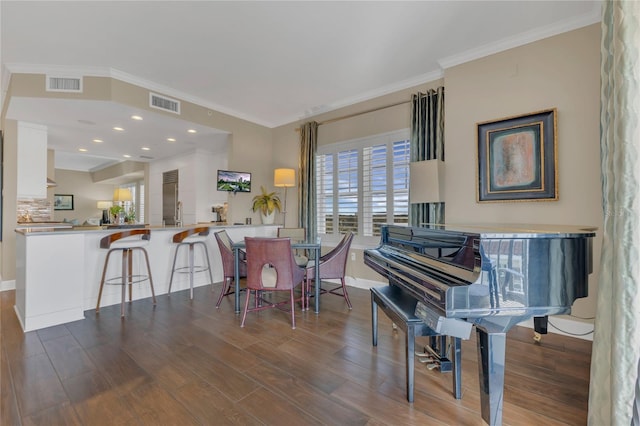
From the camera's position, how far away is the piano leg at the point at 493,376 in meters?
1.28

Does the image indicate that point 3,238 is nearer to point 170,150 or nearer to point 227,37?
point 170,150

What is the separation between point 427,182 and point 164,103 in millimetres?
3760

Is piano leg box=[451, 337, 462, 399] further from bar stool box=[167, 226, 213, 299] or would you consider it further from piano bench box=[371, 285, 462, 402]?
bar stool box=[167, 226, 213, 299]

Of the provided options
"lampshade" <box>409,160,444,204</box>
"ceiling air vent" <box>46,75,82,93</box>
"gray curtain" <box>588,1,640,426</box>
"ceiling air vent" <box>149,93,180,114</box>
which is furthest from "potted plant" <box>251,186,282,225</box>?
"gray curtain" <box>588,1,640,426</box>

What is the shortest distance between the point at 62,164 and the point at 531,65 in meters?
12.3

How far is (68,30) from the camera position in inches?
104

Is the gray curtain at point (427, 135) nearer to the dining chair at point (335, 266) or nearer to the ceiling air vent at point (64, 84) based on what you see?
the dining chair at point (335, 266)

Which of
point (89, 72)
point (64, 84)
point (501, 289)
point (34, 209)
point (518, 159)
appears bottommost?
point (501, 289)

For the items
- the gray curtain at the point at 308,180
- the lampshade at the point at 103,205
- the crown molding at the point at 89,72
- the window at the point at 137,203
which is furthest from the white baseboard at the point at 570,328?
the lampshade at the point at 103,205

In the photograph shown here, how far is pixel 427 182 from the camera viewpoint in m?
3.19

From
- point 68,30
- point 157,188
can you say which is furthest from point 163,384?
point 157,188

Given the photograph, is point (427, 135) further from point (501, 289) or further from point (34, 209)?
point (34, 209)

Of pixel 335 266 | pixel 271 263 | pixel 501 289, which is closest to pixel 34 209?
pixel 271 263

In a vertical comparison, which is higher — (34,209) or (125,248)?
(34,209)
